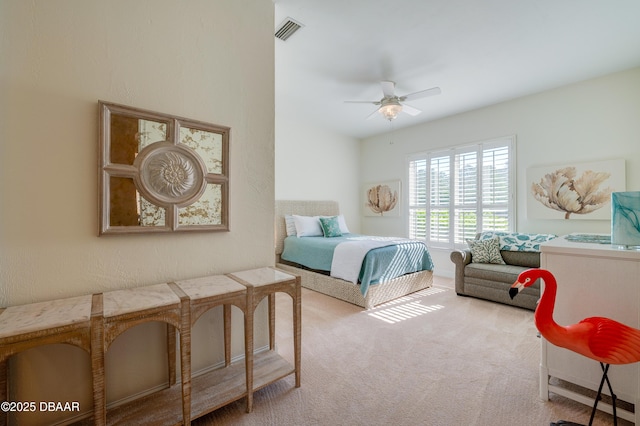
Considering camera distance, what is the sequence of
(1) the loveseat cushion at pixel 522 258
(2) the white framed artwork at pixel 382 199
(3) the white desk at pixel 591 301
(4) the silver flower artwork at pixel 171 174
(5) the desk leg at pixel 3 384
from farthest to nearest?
(2) the white framed artwork at pixel 382 199
(1) the loveseat cushion at pixel 522 258
(4) the silver flower artwork at pixel 171 174
(3) the white desk at pixel 591 301
(5) the desk leg at pixel 3 384

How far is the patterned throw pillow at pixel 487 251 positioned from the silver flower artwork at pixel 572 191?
857mm

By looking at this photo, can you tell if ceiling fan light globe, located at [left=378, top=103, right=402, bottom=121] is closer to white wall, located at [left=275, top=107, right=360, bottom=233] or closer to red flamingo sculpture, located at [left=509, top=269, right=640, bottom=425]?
white wall, located at [left=275, top=107, right=360, bottom=233]

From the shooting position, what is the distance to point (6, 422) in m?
1.23

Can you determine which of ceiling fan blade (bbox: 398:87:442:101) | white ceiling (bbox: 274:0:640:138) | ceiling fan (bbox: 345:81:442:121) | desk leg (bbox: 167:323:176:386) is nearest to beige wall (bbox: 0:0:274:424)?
desk leg (bbox: 167:323:176:386)

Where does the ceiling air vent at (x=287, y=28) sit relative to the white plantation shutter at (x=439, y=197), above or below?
above

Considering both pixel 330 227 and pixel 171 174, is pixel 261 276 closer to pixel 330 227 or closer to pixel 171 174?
pixel 171 174

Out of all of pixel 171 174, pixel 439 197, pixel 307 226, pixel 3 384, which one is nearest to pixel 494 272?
pixel 439 197

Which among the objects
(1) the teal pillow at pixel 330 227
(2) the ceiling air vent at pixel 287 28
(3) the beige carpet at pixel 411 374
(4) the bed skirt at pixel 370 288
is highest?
(2) the ceiling air vent at pixel 287 28

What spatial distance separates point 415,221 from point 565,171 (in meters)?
2.26

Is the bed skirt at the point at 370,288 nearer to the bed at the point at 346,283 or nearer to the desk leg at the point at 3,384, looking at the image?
the bed at the point at 346,283

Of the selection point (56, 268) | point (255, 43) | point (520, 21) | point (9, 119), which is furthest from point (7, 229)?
point (520, 21)

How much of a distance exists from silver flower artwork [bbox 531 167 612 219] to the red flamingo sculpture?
2.81m

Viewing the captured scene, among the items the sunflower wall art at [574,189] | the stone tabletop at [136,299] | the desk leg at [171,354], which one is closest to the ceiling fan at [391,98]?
the sunflower wall art at [574,189]

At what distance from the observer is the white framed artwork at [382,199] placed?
539 cm
